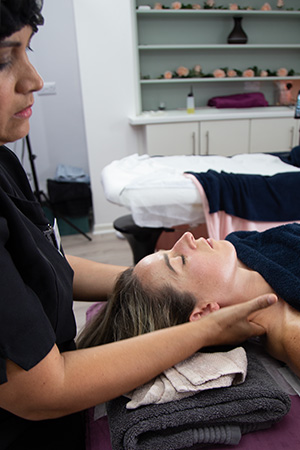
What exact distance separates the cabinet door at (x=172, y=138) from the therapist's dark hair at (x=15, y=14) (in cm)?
254

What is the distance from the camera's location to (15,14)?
0.53 meters

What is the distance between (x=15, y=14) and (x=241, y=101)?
3.33 meters

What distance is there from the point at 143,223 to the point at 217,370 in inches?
40.6

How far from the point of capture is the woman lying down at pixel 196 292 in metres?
0.87

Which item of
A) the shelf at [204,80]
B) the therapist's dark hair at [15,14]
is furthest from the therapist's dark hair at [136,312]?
the shelf at [204,80]

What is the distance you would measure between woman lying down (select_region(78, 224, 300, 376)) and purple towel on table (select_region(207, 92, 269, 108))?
280cm

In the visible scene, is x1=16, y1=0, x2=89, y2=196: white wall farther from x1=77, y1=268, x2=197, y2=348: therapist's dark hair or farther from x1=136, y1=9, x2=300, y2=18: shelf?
x1=77, y1=268, x2=197, y2=348: therapist's dark hair

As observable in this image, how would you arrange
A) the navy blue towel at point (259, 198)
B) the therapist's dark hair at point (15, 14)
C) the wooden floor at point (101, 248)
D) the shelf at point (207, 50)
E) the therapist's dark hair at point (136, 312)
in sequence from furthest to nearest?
1. the shelf at point (207, 50)
2. the wooden floor at point (101, 248)
3. the navy blue towel at point (259, 198)
4. the therapist's dark hair at point (136, 312)
5. the therapist's dark hair at point (15, 14)

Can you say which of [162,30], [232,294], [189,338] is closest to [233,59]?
[162,30]

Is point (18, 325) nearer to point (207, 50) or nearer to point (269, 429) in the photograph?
point (269, 429)

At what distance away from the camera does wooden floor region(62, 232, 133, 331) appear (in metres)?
2.80

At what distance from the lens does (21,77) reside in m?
0.56

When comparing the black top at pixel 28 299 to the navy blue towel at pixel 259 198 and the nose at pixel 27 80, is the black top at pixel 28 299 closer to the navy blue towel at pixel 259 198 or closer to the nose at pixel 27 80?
the nose at pixel 27 80

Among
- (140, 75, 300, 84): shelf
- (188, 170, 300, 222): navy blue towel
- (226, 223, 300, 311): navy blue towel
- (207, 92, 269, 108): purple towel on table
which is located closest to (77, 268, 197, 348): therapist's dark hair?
(226, 223, 300, 311): navy blue towel
